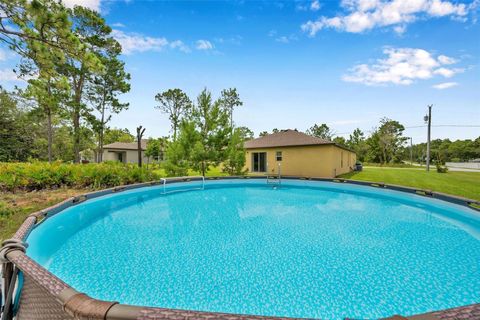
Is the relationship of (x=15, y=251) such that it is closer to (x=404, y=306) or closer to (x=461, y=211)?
(x=404, y=306)

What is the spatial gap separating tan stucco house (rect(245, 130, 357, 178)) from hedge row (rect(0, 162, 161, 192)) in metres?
10.8

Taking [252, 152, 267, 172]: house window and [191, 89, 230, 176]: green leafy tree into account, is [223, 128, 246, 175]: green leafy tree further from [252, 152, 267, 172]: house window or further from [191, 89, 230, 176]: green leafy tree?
[252, 152, 267, 172]: house window

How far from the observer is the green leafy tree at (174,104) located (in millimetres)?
34562

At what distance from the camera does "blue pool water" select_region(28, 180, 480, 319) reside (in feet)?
11.5

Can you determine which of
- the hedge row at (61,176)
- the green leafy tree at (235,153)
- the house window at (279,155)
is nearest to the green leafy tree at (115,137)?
the hedge row at (61,176)

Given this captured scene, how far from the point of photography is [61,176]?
445 inches

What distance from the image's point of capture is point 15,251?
73.3 inches

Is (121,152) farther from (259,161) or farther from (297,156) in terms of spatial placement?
(297,156)

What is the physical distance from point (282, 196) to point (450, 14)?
523 inches

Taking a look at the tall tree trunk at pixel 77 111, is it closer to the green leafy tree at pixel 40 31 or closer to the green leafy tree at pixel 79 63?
the green leafy tree at pixel 79 63

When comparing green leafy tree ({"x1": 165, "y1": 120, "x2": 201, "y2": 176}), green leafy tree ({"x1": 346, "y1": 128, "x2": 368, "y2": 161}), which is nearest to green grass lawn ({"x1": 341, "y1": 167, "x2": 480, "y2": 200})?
green leafy tree ({"x1": 165, "y1": 120, "x2": 201, "y2": 176})

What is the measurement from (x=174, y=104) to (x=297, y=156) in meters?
25.4

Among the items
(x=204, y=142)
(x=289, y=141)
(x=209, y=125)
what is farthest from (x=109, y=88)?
(x=289, y=141)

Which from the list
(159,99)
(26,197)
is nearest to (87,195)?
(26,197)
